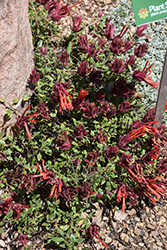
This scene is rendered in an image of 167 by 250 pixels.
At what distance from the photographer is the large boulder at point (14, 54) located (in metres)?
2.08

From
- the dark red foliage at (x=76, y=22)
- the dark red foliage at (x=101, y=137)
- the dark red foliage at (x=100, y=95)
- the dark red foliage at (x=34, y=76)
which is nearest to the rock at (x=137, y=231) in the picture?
the dark red foliage at (x=101, y=137)

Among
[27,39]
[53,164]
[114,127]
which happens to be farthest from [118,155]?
[27,39]

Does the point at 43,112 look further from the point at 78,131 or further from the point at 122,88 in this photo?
the point at 122,88

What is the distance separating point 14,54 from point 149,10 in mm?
1357

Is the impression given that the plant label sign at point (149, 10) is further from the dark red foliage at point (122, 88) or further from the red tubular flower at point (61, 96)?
the red tubular flower at point (61, 96)

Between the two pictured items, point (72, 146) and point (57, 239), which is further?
point (72, 146)

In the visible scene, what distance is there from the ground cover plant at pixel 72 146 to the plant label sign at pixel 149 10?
0.51 meters

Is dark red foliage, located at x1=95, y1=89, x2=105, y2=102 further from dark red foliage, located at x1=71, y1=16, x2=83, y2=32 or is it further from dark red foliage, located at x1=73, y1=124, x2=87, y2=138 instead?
dark red foliage, located at x1=71, y1=16, x2=83, y2=32

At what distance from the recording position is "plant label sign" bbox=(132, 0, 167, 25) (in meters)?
2.04

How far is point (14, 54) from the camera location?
2230 mm

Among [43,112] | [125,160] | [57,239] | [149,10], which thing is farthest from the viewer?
[125,160]

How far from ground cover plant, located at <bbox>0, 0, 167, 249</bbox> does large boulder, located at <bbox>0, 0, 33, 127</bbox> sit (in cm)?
11

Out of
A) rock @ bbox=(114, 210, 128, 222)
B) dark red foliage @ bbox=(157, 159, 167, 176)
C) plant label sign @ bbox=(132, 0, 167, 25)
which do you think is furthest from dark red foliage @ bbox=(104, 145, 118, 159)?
plant label sign @ bbox=(132, 0, 167, 25)

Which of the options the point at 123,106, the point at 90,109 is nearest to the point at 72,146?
the point at 90,109
